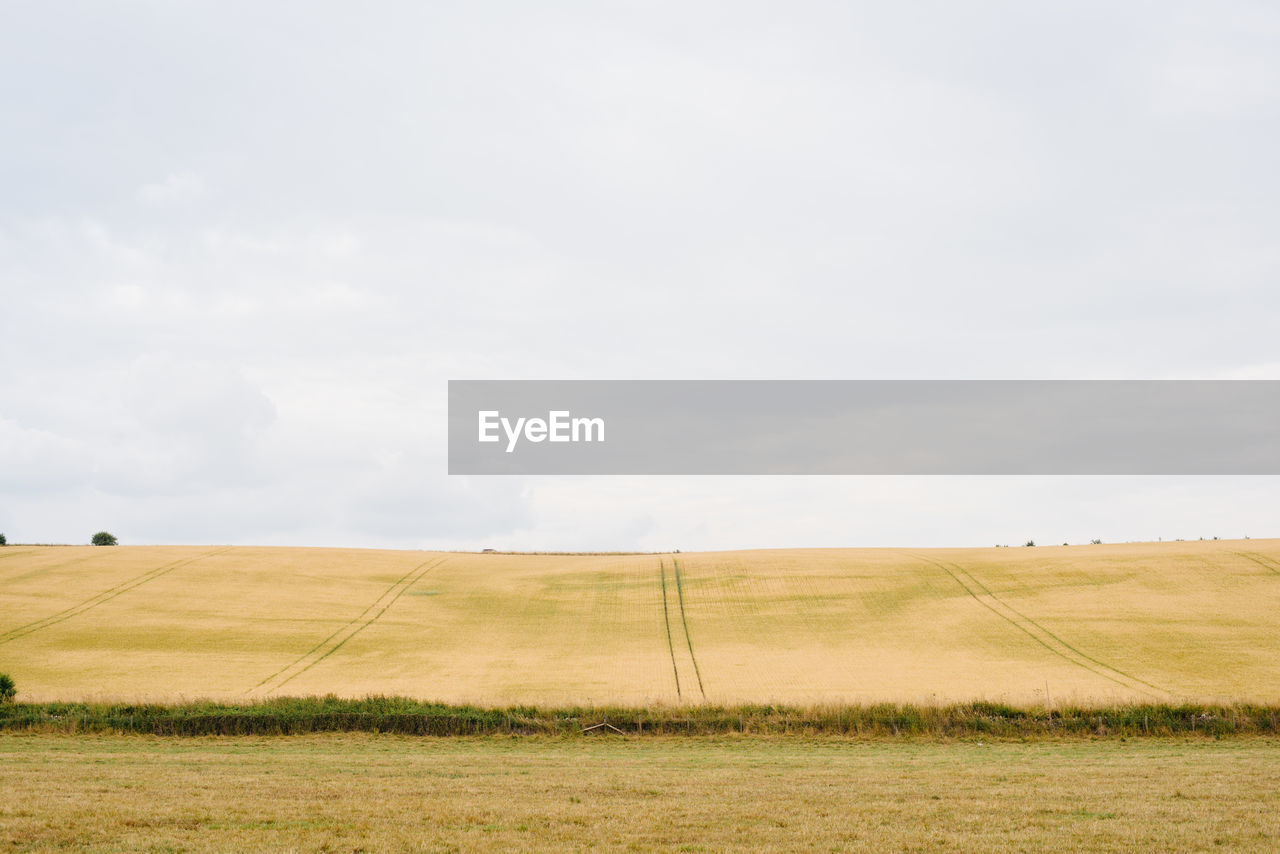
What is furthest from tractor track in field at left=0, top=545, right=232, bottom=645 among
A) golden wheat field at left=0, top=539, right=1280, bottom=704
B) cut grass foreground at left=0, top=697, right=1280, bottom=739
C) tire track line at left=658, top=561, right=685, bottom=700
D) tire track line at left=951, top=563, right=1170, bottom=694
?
tire track line at left=951, top=563, right=1170, bottom=694

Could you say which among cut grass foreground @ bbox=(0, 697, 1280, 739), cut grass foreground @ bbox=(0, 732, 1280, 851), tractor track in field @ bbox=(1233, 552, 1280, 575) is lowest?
cut grass foreground @ bbox=(0, 697, 1280, 739)

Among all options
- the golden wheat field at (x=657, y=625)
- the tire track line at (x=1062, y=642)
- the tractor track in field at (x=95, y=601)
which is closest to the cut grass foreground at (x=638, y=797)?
the golden wheat field at (x=657, y=625)

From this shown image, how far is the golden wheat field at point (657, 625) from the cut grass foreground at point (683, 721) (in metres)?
1.55

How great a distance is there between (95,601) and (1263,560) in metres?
65.3

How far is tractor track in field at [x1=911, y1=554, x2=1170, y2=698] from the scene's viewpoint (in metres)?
34.0

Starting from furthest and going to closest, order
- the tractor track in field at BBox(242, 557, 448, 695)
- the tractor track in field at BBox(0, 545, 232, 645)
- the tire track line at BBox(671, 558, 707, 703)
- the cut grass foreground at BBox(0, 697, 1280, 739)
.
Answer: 1. the tractor track in field at BBox(0, 545, 232, 645)
2. the tractor track in field at BBox(242, 557, 448, 695)
3. the tire track line at BBox(671, 558, 707, 703)
4. the cut grass foreground at BBox(0, 697, 1280, 739)

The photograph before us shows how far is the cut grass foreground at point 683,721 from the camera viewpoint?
85.9 feet

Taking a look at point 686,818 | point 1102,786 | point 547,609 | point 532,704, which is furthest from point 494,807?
point 547,609

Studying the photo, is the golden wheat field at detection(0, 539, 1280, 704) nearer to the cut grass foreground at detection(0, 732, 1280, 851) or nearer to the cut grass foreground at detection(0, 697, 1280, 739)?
the cut grass foreground at detection(0, 697, 1280, 739)

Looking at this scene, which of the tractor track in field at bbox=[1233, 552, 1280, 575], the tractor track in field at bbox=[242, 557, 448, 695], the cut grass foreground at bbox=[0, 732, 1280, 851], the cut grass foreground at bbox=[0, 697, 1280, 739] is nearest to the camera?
the cut grass foreground at bbox=[0, 732, 1280, 851]

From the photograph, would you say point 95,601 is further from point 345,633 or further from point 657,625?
point 657,625

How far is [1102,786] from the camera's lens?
651 inches

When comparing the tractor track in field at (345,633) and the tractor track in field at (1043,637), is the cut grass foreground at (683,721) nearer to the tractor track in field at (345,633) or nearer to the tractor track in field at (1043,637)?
the tractor track in field at (1043,637)

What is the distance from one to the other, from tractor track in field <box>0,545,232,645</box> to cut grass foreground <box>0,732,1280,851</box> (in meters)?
24.5
